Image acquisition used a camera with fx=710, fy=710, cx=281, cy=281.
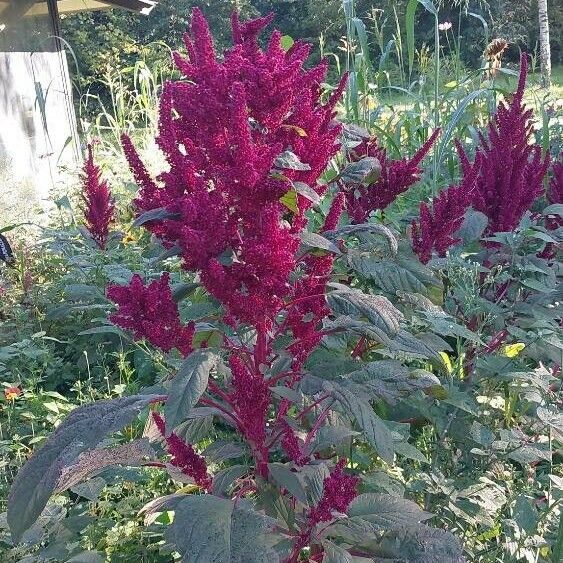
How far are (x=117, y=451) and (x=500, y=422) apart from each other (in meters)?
1.16

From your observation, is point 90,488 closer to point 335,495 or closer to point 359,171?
point 335,495

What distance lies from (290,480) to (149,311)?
0.38m

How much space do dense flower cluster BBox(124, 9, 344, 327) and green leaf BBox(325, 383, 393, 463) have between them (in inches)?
6.8

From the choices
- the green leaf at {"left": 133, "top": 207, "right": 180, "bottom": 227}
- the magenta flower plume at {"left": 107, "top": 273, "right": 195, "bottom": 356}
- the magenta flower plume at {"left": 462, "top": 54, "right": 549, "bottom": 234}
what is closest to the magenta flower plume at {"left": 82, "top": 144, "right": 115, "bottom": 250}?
the magenta flower plume at {"left": 462, "top": 54, "right": 549, "bottom": 234}

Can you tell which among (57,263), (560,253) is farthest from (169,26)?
(560,253)

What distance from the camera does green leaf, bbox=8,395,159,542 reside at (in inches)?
40.5

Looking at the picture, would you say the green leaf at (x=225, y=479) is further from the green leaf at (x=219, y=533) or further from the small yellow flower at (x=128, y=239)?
the small yellow flower at (x=128, y=239)

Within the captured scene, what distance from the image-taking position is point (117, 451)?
1219 mm

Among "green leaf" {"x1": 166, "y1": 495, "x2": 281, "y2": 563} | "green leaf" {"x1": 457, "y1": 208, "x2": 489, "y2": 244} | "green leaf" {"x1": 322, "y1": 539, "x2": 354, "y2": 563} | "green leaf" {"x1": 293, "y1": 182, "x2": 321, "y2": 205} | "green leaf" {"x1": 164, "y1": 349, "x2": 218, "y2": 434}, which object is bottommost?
"green leaf" {"x1": 322, "y1": 539, "x2": 354, "y2": 563}

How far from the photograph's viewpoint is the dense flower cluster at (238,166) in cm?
108

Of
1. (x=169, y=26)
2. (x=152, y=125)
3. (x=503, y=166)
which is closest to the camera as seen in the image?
(x=503, y=166)

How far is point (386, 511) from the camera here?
1.31 metres

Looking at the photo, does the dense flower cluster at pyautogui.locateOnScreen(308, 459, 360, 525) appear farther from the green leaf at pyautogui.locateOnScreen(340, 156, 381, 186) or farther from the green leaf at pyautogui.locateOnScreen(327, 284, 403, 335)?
the green leaf at pyautogui.locateOnScreen(340, 156, 381, 186)

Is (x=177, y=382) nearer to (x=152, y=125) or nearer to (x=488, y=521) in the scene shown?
(x=488, y=521)
